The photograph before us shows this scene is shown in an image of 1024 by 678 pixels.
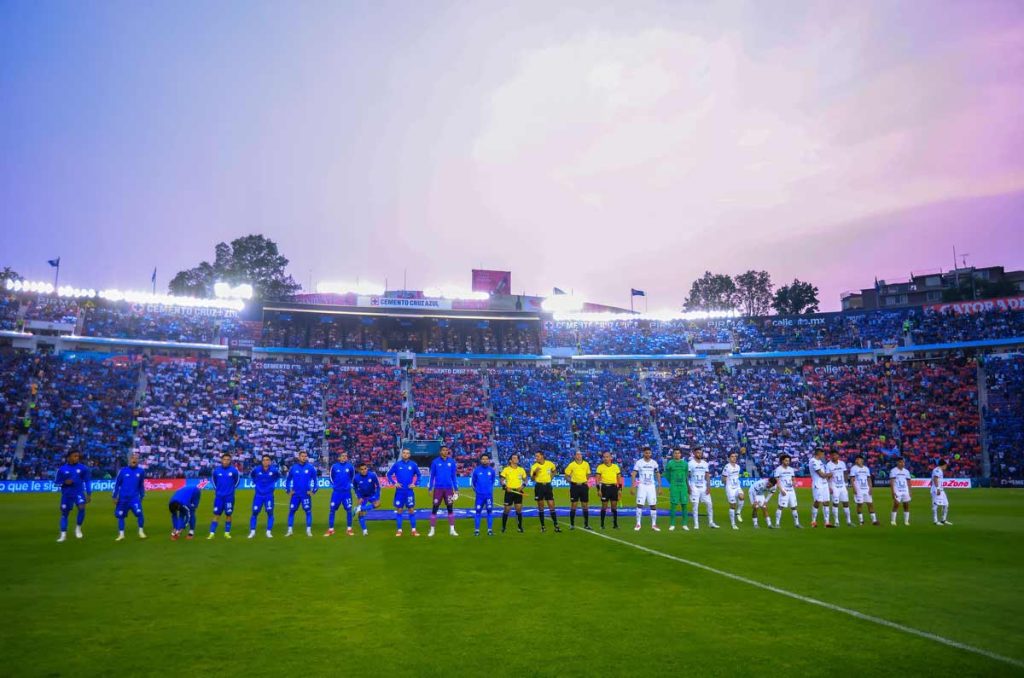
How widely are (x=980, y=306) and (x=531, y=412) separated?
4162 centimetres

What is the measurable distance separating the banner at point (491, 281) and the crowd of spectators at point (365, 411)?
13.3 m

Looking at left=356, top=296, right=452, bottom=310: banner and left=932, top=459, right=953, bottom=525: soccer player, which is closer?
left=932, top=459, right=953, bottom=525: soccer player

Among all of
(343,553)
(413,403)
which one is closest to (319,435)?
(413,403)

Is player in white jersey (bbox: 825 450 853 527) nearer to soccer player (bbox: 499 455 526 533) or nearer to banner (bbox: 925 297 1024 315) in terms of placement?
soccer player (bbox: 499 455 526 533)

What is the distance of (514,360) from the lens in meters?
66.3

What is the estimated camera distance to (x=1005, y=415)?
4966 cm

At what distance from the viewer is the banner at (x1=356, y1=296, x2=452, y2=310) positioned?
2403 inches

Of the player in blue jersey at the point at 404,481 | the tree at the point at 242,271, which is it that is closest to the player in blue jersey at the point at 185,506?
the player in blue jersey at the point at 404,481

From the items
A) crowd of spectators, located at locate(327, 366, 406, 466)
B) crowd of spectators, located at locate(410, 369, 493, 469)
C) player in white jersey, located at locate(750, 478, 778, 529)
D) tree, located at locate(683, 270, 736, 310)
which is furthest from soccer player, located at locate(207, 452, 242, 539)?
tree, located at locate(683, 270, 736, 310)

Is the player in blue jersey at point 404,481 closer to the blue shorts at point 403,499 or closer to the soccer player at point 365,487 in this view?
the blue shorts at point 403,499

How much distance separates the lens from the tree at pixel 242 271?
299ft

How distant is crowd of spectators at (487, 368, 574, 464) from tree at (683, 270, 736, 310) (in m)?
52.3

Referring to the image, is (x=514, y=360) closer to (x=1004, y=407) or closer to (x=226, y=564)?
(x=1004, y=407)

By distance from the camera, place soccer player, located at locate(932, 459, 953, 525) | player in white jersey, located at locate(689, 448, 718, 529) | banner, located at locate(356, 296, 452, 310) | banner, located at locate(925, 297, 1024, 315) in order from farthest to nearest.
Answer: banner, located at locate(356, 296, 452, 310)
banner, located at locate(925, 297, 1024, 315)
soccer player, located at locate(932, 459, 953, 525)
player in white jersey, located at locate(689, 448, 718, 529)
